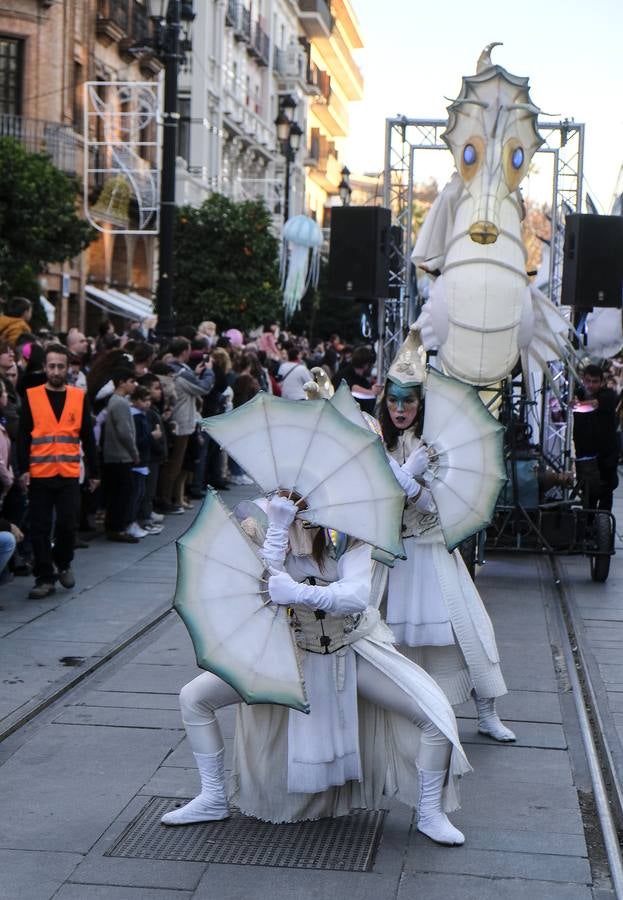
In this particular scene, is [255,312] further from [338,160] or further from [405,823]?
[338,160]

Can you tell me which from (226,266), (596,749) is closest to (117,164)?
(226,266)

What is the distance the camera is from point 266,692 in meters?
5.21

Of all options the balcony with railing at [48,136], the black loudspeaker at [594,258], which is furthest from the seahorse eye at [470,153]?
the balcony with railing at [48,136]

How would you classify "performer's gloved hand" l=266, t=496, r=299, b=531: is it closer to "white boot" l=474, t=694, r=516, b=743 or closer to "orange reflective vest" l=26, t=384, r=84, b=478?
"white boot" l=474, t=694, r=516, b=743

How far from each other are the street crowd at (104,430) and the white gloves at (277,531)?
4.90m

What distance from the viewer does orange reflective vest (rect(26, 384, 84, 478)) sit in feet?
34.5

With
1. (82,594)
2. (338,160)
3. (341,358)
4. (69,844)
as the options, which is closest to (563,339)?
(82,594)

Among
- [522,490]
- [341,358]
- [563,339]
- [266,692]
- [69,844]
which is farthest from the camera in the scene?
[341,358]

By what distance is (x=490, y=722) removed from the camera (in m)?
7.22

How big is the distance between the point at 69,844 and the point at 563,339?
20.6 feet

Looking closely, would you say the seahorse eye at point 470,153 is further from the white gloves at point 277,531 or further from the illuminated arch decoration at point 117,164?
the illuminated arch decoration at point 117,164

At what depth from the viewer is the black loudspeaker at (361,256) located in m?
14.6

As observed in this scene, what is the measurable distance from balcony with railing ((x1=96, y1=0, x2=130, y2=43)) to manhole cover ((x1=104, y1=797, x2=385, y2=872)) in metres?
32.0

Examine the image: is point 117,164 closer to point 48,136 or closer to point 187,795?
point 48,136
